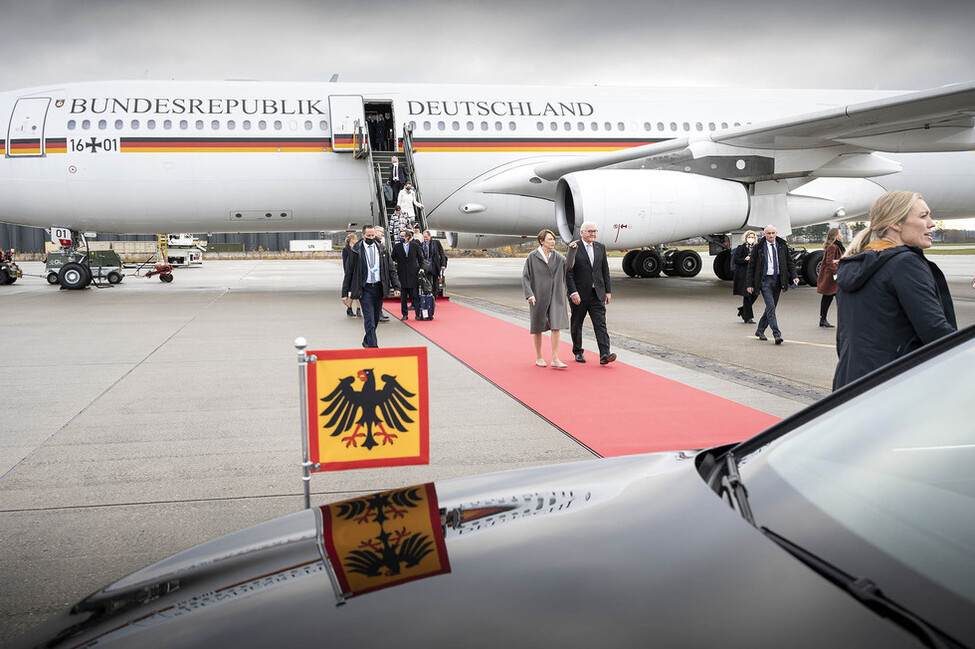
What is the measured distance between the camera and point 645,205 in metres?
14.5

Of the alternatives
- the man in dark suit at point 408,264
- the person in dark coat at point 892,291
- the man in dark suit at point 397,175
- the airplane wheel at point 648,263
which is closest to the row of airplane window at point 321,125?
the man in dark suit at point 397,175

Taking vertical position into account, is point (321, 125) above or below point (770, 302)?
above

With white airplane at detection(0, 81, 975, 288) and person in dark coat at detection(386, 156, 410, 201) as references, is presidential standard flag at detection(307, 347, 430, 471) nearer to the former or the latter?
white airplane at detection(0, 81, 975, 288)

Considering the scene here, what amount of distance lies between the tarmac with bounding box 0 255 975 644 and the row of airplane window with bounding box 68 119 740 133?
13.5 feet

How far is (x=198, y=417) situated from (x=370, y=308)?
141 inches

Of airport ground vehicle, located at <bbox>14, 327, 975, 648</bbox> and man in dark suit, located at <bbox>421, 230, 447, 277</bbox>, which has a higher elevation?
man in dark suit, located at <bbox>421, 230, 447, 277</bbox>

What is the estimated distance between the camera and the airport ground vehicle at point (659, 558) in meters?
1.40

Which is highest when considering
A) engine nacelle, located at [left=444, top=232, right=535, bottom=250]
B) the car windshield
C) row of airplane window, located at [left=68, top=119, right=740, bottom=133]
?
row of airplane window, located at [left=68, top=119, right=740, bottom=133]

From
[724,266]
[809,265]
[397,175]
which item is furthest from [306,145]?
[809,265]

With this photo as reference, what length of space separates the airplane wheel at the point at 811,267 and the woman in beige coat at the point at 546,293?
11.2 metres

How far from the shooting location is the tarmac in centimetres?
371

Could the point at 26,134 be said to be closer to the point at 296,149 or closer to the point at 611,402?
the point at 296,149

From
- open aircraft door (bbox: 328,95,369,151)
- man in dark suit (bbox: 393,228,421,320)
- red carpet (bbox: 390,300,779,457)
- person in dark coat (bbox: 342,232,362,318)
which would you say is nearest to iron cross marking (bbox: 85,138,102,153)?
open aircraft door (bbox: 328,95,369,151)

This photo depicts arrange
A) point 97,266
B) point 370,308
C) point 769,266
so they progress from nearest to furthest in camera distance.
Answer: point 370,308
point 769,266
point 97,266
